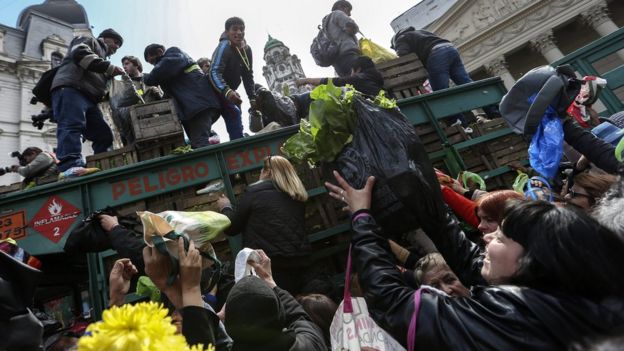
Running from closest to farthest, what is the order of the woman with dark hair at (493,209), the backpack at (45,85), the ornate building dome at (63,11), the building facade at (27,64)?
1. the woman with dark hair at (493,209)
2. the backpack at (45,85)
3. the building facade at (27,64)
4. the ornate building dome at (63,11)

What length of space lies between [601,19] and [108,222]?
2771 cm

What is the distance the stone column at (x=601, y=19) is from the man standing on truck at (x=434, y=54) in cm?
2189

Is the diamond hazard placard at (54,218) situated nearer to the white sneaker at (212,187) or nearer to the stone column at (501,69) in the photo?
the white sneaker at (212,187)

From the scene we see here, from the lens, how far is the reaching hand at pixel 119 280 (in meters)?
1.83

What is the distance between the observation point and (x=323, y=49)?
236 inches

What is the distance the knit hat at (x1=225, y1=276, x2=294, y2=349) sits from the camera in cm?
137

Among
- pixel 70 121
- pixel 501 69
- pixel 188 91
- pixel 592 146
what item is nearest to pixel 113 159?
pixel 70 121

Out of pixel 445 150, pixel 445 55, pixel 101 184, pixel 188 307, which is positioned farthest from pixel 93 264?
pixel 445 55

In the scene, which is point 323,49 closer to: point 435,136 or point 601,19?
point 435,136

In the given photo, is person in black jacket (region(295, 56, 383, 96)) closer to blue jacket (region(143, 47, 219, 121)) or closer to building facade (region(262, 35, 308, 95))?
blue jacket (region(143, 47, 219, 121))

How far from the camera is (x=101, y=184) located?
3141mm

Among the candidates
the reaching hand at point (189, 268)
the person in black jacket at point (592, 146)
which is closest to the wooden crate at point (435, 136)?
the person in black jacket at point (592, 146)

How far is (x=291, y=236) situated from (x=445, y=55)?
429cm

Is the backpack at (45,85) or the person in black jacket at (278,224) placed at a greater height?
the backpack at (45,85)
